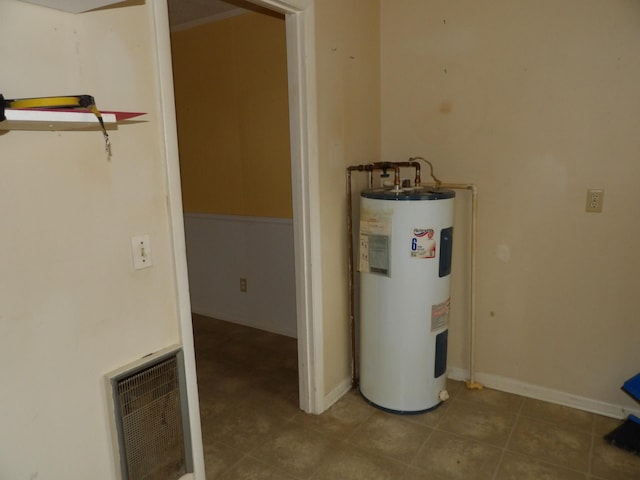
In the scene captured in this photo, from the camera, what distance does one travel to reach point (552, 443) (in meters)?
2.13

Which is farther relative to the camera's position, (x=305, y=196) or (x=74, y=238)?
(x=305, y=196)

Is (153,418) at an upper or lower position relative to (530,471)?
upper

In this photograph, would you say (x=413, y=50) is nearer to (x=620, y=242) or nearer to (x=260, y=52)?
(x=260, y=52)

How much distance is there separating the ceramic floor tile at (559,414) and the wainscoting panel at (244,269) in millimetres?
1726

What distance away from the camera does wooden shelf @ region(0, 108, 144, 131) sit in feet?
3.35

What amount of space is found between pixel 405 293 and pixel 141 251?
1.29m

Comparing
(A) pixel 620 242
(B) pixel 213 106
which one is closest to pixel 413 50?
(A) pixel 620 242

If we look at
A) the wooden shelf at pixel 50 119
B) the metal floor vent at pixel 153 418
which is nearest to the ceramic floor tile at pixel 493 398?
the metal floor vent at pixel 153 418

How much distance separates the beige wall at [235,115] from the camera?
10.6ft

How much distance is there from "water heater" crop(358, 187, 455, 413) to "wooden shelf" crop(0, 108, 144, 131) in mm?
1333

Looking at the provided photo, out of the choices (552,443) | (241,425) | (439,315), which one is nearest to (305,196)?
(439,315)

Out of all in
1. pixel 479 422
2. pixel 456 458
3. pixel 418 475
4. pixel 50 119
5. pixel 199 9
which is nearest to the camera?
pixel 50 119

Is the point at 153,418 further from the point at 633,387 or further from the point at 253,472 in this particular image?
the point at 633,387

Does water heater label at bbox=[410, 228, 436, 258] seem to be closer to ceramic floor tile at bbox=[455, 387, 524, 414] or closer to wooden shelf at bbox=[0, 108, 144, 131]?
ceramic floor tile at bbox=[455, 387, 524, 414]
